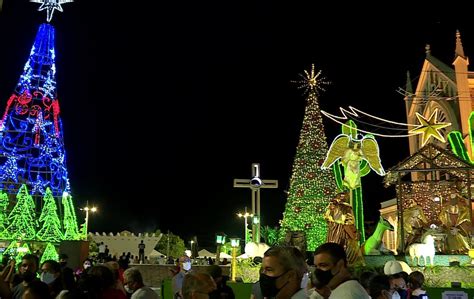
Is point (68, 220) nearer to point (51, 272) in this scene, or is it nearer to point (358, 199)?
point (358, 199)

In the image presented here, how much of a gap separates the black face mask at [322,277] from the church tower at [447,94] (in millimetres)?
26646

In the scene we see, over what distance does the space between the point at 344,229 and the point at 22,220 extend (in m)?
17.0

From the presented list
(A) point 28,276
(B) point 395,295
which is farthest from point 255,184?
(A) point 28,276

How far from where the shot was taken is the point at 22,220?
2761 centimetres

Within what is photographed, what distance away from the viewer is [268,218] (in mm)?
67125

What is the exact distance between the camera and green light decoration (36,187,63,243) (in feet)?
92.6

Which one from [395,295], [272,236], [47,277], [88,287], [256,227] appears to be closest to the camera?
[88,287]

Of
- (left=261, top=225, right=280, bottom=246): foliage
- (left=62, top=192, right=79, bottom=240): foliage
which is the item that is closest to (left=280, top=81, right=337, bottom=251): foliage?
(left=261, top=225, right=280, bottom=246): foliage

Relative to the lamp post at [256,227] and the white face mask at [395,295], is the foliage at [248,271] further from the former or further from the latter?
the white face mask at [395,295]

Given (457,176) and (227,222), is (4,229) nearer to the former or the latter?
(457,176)

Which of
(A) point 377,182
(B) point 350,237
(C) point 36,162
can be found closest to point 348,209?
(B) point 350,237

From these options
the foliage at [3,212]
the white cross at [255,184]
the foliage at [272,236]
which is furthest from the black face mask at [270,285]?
Result: the foliage at [3,212]

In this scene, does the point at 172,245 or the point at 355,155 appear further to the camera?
the point at 172,245

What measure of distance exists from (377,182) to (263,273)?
55.4 meters
